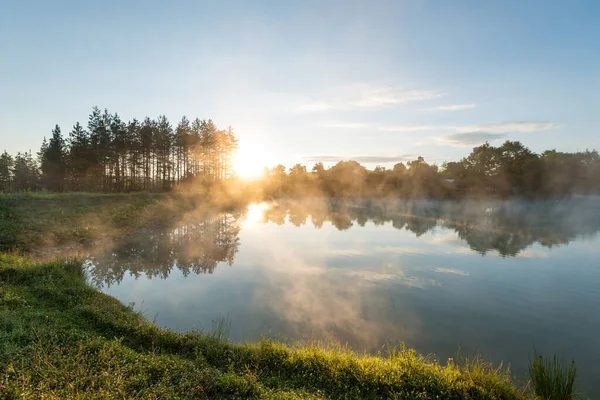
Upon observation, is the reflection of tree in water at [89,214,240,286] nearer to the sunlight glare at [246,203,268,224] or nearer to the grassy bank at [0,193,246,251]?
the grassy bank at [0,193,246,251]

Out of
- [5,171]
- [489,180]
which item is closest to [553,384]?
[489,180]

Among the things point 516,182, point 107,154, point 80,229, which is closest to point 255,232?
point 80,229

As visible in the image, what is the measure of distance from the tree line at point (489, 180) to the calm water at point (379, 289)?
5992cm

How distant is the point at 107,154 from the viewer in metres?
50.2

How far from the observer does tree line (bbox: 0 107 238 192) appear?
50.8 metres

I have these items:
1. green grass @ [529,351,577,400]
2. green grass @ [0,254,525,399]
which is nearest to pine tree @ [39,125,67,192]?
green grass @ [0,254,525,399]

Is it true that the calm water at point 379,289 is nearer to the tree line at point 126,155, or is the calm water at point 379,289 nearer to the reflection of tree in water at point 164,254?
the reflection of tree in water at point 164,254

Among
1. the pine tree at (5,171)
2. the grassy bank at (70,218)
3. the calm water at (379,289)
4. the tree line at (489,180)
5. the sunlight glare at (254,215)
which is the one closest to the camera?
the calm water at (379,289)

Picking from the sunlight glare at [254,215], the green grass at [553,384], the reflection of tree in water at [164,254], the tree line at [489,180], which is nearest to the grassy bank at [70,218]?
the reflection of tree in water at [164,254]

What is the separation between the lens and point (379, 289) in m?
13.4

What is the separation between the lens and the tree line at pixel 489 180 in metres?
76.9

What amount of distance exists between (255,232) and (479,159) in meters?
80.9

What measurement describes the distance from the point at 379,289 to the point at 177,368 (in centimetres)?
955

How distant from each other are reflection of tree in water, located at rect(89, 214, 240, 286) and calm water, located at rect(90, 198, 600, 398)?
0.26ft
